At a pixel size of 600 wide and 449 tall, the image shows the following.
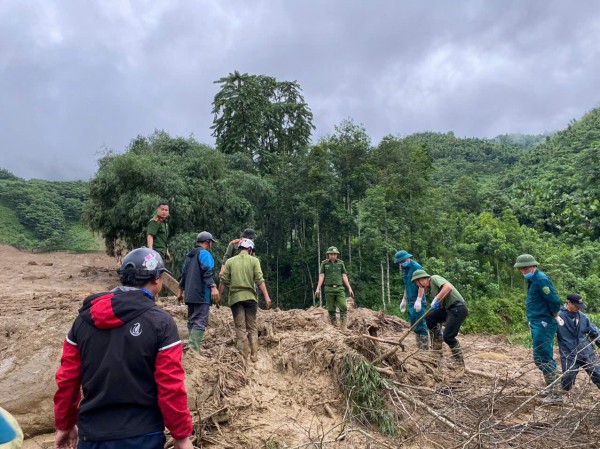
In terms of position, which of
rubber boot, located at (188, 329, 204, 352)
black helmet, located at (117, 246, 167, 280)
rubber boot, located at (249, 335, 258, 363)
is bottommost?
rubber boot, located at (249, 335, 258, 363)

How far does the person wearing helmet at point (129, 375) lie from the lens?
1979mm

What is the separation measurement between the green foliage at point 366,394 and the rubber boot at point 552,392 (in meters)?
1.47

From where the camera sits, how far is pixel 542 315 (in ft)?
17.1

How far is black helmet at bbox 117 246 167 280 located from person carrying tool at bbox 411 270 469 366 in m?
4.35

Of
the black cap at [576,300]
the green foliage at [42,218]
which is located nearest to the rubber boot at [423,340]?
the black cap at [576,300]

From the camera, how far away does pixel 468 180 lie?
30.3m

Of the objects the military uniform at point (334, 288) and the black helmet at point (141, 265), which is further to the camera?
the military uniform at point (334, 288)

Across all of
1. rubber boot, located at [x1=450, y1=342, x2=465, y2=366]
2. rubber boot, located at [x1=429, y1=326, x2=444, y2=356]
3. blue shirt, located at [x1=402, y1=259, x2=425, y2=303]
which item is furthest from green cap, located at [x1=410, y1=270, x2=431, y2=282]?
rubber boot, located at [x1=450, y1=342, x2=465, y2=366]

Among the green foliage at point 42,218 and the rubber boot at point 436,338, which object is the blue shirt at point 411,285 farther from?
the green foliage at point 42,218

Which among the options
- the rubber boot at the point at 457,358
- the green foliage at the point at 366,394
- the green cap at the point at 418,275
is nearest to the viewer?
the green foliage at the point at 366,394

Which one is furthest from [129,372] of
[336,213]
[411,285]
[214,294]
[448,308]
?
[336,213]

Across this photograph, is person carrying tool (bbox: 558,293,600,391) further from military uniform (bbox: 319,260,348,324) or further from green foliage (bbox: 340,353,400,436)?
military uniform (bbox: 319,260,348,324)

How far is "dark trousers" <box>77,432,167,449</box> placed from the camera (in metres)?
1.97

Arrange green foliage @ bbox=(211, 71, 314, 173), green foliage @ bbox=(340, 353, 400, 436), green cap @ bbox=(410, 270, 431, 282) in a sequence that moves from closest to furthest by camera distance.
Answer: green foliage @ bbox=(340, 353, 400, 436) < green cap @ bbox=(410, 270, 431, 282) < green foliage @ bbox=(211, 71, 314, 173)
